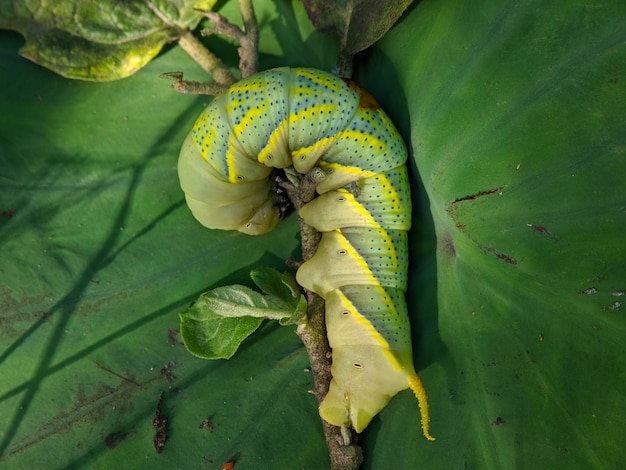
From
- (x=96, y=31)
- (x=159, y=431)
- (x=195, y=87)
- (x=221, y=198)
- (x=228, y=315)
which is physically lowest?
(x=159, y=431)

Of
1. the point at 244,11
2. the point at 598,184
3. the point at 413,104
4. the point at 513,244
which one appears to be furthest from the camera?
the point at 244,11

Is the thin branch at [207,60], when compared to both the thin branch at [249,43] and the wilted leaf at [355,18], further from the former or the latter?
the wilted leaf at [355,18]

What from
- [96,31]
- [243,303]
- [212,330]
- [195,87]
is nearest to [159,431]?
[212,330]

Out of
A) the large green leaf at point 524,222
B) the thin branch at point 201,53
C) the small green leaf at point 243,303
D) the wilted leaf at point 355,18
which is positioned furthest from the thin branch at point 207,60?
the small green leaf at point 243,303

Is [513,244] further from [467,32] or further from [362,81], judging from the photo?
[362,81]

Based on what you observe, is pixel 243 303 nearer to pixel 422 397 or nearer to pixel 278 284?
pixel 278 284

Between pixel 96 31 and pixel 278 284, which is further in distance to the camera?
pixel 96 31

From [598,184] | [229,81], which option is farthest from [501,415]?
[229,81]
